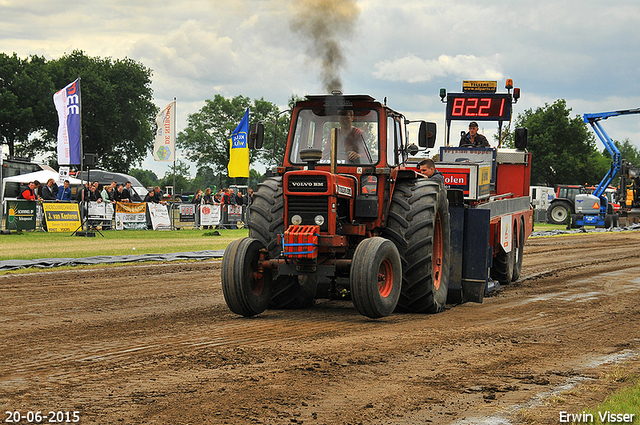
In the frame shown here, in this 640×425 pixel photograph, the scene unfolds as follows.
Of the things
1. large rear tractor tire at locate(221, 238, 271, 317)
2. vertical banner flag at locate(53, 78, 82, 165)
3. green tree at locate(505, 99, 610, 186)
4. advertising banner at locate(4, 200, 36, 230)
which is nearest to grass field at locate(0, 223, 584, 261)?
advertising banner at locate(4, 200, 36, 230)

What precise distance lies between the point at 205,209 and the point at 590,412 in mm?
24309

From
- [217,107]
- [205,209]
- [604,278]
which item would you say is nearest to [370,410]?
[604,278]

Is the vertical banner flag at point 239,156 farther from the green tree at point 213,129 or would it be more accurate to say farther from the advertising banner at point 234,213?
the green tree at point 213,129

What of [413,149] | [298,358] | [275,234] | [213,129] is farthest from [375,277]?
[213,129]

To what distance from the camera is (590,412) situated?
4531mm

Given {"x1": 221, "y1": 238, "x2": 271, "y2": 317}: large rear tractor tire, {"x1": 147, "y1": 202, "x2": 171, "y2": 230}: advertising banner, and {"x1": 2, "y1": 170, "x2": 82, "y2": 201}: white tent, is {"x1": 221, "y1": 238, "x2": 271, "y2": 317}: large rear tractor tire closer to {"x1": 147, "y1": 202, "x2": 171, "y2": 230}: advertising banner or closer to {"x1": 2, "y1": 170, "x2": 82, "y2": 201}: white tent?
{"x1": 147, "y1": 202, "x2": 171, "y2": 230}: advertising banner

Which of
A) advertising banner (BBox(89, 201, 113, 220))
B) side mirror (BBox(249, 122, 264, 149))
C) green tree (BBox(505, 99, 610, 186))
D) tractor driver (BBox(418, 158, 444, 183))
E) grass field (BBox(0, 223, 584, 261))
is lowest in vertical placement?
grass field (BBox(0, 223, 584, 261))

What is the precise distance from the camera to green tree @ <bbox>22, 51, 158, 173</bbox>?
208 feet

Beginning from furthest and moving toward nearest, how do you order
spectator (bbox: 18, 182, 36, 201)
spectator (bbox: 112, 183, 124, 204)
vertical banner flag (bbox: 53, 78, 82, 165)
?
spectator (bbox: 112, 183, 124, 204) < spectator (bbox: 18, 182, 36, 201) < vertical banner flag (bbox: 53, 78, 82, 165)

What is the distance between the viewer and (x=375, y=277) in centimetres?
751

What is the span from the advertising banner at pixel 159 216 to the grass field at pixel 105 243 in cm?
124

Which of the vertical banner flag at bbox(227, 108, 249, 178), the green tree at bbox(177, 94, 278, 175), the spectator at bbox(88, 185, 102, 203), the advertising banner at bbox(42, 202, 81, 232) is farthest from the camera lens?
the green tree at bbox(177, 94, 278, 175)

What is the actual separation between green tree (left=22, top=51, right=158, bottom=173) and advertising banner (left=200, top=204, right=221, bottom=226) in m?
37.5

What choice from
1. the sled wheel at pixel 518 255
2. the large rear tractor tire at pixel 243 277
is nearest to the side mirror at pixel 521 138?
the sled wheel at pixel 518 255
